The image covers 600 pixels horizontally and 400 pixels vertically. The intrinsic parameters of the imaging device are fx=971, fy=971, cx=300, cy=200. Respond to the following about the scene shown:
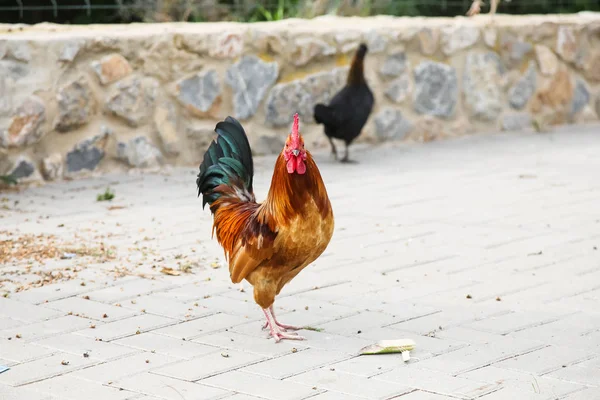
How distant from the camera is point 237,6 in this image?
1033 centimetres

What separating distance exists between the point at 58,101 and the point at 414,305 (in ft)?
13.5

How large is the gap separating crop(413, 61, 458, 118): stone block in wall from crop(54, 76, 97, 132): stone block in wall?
3.51m

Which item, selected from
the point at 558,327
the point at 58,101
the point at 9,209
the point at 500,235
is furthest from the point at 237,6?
the point at 558,327

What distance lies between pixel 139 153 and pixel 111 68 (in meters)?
0.75

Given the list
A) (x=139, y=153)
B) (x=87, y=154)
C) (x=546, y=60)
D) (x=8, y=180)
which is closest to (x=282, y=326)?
(x=8, y=180)

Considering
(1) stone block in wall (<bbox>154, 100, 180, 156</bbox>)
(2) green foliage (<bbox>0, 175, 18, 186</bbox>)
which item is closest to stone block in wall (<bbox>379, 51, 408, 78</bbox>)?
(1) stone block in wall (<bbox>154, 100, 180, 156</bbox>)

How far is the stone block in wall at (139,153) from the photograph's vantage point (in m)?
8.21

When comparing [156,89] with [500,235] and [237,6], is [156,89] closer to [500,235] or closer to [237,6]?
[237,6]

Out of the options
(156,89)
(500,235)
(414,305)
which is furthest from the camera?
(156,89)

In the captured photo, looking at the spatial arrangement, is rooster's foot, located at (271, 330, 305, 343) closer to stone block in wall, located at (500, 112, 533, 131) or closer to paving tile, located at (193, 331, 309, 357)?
paving tile, located at (193, 331, 309, 357)

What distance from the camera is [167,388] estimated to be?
3746 millimetres

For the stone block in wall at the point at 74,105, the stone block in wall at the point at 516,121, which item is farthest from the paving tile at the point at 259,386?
the stone block in wall at the point at 516,121

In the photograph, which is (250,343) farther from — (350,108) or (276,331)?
(350,108)

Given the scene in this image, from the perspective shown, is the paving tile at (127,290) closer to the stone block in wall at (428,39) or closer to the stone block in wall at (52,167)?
the stone block in wall at (52,167)
